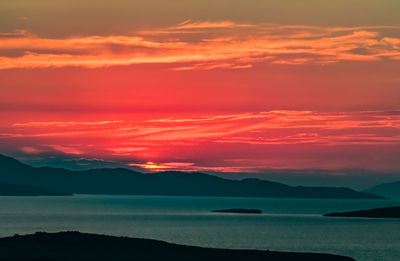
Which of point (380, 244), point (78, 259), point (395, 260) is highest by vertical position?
point (380, 244)

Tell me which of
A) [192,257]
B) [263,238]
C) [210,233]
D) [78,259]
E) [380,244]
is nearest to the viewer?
[78,259]

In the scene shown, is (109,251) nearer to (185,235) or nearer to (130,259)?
(130,259)

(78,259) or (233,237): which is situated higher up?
(233,237)

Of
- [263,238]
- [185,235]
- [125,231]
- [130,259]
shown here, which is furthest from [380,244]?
[130,259]

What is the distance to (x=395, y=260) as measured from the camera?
91.4m

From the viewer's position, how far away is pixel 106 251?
252ft

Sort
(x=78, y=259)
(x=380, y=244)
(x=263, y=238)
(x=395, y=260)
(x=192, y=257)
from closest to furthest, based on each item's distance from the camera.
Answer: (x=78, y=259)
(x=192, y=257)
(x=395, y=260)
(x=380, y=244)
(x=263, y=238)

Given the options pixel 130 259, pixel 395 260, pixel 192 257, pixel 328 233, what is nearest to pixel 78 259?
pixel 130 259

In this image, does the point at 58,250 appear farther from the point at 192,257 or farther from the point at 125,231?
the point at 125,231

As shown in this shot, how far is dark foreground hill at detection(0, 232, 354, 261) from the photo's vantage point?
7194cm

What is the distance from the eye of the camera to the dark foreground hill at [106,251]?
7194 cm

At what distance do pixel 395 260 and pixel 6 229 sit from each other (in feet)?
231

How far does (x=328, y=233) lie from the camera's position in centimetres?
14062

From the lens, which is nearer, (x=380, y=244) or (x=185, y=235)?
(x=380, y=244)
